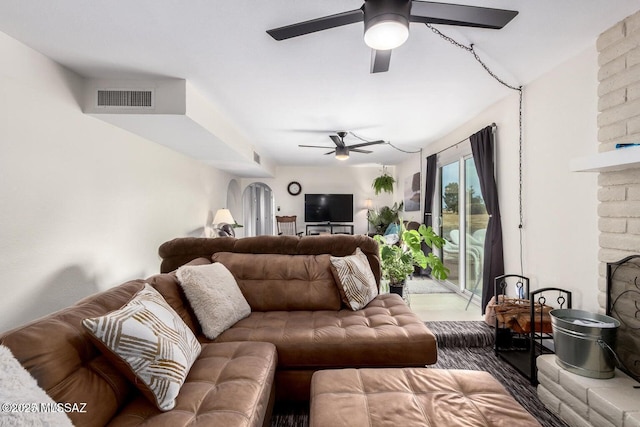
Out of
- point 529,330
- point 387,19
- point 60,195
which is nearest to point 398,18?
point 387,19

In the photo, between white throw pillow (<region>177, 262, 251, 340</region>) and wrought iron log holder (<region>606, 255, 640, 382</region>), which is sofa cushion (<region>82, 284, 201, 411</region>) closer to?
white throw pillow (<region>177, 262, 251, 340</region>)

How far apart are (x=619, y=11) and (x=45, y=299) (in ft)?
13.5

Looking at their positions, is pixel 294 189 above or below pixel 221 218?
above

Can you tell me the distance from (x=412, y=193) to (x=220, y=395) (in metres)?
5.36

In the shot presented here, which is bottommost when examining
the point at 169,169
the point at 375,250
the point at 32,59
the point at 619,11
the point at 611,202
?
the point at 375,250

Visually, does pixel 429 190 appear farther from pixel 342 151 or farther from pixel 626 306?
pixel 626 306

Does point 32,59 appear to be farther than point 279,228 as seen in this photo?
No

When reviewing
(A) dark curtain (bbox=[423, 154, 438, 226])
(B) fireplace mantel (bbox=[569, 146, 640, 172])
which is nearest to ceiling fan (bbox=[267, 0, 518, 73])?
(B) fireplace mantel (bbox=[569, 146, 640, 172])

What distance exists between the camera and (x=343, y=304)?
229 cm

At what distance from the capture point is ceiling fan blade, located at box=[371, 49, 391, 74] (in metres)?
1.62

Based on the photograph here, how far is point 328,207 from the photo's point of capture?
23.9ft

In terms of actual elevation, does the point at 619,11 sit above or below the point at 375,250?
above

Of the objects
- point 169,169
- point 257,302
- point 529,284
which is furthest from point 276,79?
point 529,284

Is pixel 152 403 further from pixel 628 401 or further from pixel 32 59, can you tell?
pixel 32 59
